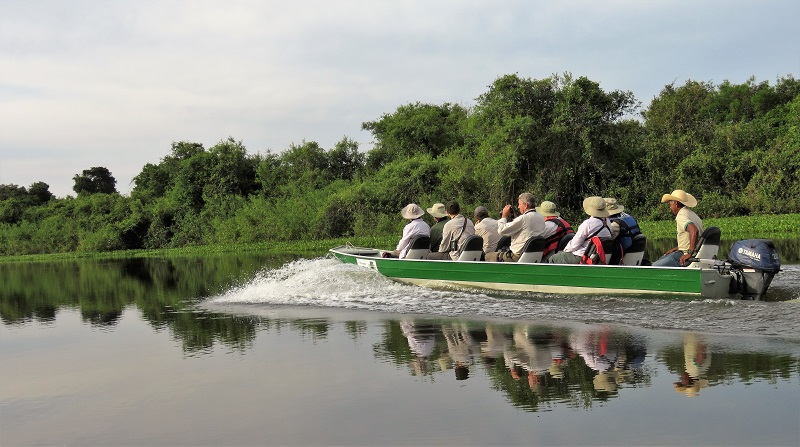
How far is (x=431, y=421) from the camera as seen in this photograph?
17.0 feet

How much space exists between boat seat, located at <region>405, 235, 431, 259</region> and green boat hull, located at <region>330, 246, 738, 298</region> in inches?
11.7

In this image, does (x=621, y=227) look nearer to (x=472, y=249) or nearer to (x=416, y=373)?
(x=472, y=249)

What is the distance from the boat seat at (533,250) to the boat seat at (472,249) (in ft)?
3.15

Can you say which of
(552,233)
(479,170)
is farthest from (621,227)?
(479,170)

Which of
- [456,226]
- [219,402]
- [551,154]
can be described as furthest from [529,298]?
[551,154]

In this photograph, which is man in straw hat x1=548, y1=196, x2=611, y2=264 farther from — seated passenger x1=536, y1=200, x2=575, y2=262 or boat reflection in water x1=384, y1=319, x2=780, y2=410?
boat reflection in water x1=384, y1=319, x2=780, y2=410

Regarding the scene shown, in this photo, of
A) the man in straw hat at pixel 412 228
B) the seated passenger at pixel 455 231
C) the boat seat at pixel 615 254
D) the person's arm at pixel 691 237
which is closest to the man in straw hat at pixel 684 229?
the person's arm at pixel 691 237

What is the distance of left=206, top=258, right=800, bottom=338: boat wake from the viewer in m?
8.34

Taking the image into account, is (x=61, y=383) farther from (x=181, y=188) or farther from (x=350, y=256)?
(x=181, y=188)

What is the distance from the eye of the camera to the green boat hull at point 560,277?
958 cm

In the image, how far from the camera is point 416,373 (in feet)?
21.6

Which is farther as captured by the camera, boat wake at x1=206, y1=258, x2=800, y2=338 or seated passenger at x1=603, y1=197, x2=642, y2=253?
seated passenger at x1=603, y1=197, x2=642, y2=253

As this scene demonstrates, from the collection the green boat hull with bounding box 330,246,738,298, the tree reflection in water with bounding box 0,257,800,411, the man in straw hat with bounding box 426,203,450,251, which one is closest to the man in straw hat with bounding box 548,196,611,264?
the green boat hull with bounding box 330,246,738,298

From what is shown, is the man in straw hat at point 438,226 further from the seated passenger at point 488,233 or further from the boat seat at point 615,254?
the boat seat at point 615,254
